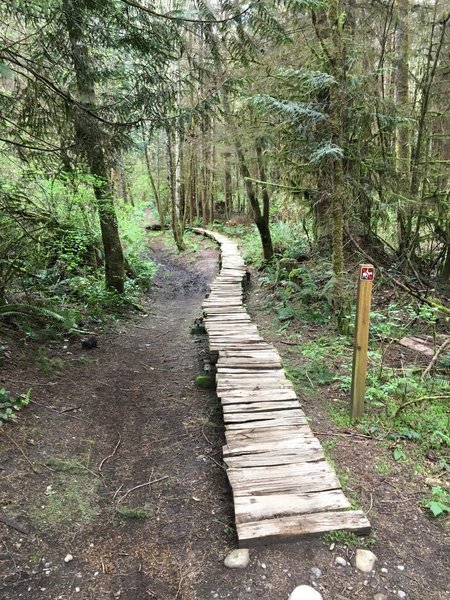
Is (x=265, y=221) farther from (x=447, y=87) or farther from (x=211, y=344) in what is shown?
(x=211, y=344)

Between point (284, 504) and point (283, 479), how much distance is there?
0.84ft

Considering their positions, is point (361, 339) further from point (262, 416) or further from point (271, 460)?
point (271, 460)

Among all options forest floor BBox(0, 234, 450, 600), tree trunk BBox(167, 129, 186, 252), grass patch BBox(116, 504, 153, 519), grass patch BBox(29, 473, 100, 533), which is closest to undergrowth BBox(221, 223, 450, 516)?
forest floor BBox(0, 234, 450, 600)

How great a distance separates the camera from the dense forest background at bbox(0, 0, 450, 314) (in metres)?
5.19

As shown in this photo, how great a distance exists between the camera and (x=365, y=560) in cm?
254

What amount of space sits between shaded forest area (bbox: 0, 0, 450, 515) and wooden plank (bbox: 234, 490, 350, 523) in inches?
35.4

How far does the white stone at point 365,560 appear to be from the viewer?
2.50 m

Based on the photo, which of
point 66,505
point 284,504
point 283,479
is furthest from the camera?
point 66,505

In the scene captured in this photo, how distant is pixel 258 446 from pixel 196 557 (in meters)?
1.06

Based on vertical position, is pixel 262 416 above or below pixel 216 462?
above

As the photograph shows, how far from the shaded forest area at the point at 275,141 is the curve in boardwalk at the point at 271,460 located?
80 centimetres

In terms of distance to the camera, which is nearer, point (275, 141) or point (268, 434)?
point (268, 434)

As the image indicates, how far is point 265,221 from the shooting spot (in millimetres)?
11930

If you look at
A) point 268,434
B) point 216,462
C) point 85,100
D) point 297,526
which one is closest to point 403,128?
point 85,100
